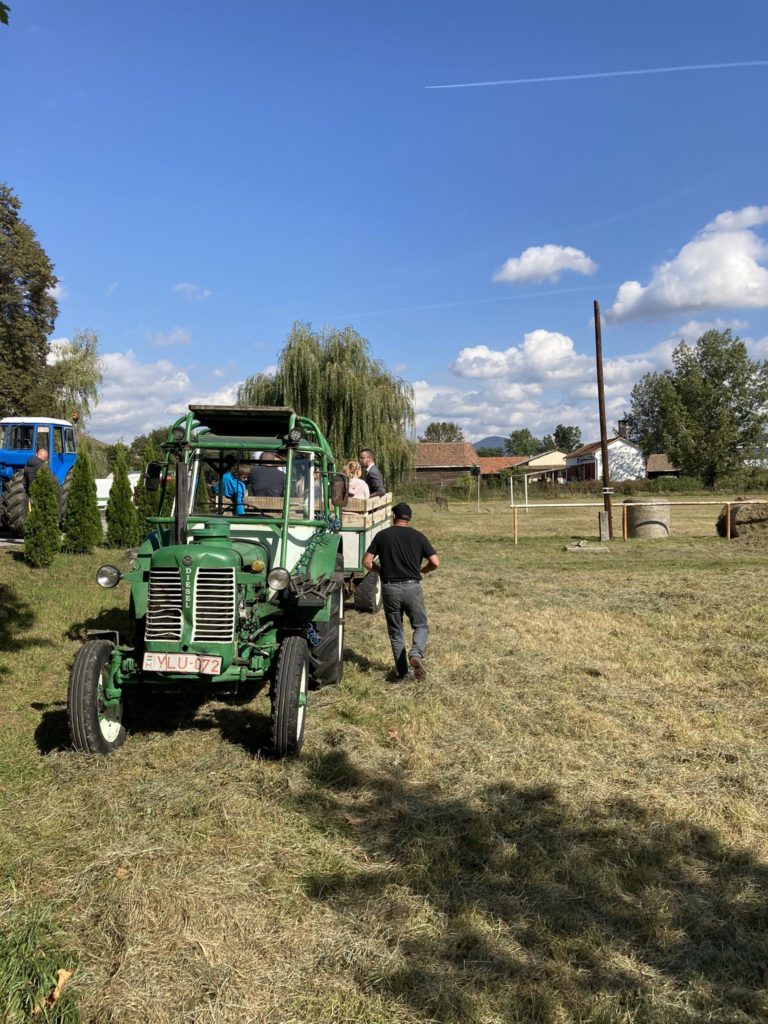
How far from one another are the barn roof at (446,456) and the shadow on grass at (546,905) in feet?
211

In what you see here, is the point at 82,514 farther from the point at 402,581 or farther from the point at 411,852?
the point at 411,852

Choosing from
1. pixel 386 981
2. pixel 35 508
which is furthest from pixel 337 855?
pixel 35 508

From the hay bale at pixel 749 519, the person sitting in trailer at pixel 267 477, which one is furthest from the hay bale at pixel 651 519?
the person sitting in trailer at pixel 267 477

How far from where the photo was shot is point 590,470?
82.1 m

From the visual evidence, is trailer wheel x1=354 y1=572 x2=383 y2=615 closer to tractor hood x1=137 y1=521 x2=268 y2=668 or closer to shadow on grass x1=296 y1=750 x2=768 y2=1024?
tractor hood x1=137 y1=521 x2=268 y2=668

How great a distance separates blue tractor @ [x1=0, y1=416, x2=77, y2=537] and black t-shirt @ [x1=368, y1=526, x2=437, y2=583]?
1020 cm

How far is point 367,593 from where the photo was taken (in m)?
9.86

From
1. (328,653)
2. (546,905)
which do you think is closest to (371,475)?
(328,653)

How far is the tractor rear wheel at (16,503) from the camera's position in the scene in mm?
14578

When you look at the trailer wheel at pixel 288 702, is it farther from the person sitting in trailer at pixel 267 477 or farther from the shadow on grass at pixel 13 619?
the shadow on grass at pixel 13 619

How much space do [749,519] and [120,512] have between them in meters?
14.3

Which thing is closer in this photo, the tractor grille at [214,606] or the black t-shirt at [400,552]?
the tractor grille at [214,606]

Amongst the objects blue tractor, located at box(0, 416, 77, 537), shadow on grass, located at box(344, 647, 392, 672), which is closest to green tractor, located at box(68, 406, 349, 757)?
shadow on grass, located at box(344, 647, 392, 672)

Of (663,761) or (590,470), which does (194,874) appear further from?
(590,470)
